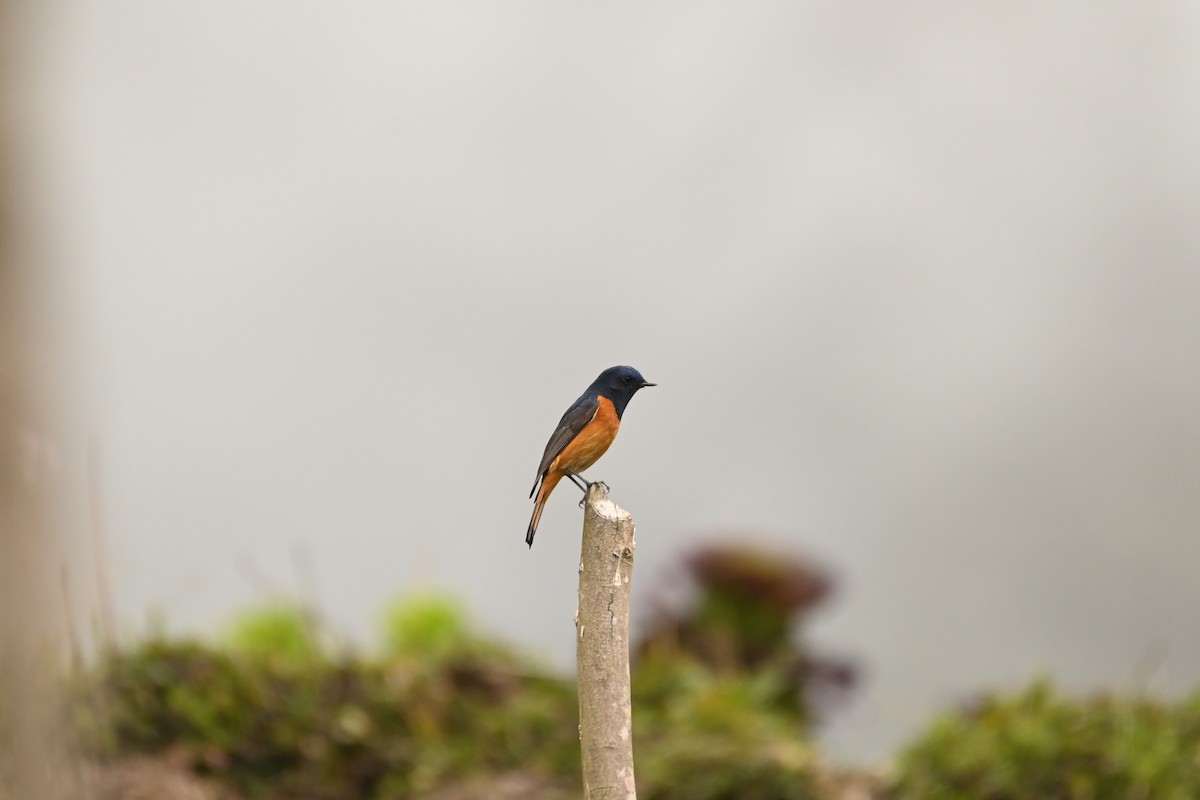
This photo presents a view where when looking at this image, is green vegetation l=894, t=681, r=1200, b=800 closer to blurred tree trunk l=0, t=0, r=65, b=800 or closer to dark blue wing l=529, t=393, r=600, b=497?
dark blue wing l=529, t=393, r=600, b=497

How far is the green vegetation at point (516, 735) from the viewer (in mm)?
4496

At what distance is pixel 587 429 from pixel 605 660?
0.51 metres

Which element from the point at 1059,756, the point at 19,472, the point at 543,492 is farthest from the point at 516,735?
the point at 19,472

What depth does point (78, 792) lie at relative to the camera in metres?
2.30

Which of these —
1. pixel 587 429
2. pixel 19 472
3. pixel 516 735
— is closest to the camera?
pixel 19 472

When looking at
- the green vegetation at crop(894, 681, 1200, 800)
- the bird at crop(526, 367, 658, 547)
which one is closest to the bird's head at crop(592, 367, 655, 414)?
the bird at crop(526, 367, 658, 547)

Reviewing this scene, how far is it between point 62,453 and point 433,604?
5.23 meters

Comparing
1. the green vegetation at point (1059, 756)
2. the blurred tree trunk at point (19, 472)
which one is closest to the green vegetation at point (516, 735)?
the green vegetation at point (1059, 756)

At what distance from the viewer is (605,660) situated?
225 centimetres

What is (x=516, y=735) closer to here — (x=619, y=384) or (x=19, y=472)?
(x=619, y=384)

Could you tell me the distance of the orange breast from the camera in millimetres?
2461

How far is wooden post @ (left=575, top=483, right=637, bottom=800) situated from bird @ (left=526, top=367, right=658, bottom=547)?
19 cm

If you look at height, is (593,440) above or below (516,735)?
below

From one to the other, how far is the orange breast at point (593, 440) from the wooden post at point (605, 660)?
0.22 m
